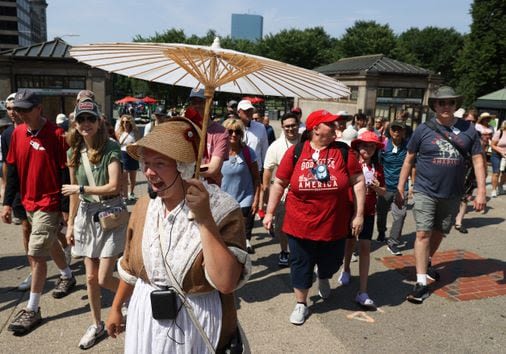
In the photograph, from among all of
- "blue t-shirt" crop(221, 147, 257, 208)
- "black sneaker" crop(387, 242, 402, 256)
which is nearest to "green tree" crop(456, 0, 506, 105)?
"black sneaker" crop(387, 242, 402, 256)

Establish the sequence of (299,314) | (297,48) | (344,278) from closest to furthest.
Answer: (299,314)
(344,278)
(297,48)

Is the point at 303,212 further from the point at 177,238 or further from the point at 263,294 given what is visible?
the point at 177,238

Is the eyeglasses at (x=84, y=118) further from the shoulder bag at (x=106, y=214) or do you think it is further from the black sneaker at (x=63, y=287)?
the black sneaker at (x=63, y=287)

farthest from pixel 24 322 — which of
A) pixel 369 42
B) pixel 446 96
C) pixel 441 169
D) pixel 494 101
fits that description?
pixel 369 42

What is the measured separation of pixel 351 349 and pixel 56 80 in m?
21.0

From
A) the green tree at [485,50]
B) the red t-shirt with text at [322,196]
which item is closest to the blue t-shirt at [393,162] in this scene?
the red t-shirt with text at [322,196]

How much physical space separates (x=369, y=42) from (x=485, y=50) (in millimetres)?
21890

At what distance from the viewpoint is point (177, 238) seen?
5.63 ft

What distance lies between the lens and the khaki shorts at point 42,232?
3600 mm

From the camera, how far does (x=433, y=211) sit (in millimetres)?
4371

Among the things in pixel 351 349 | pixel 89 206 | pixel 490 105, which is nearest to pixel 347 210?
pixel 351 349

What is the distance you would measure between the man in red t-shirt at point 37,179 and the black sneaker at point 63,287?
0.51m

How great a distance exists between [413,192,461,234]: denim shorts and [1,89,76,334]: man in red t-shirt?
3702 mm

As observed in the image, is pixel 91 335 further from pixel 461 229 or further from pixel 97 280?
pixel 461 229
